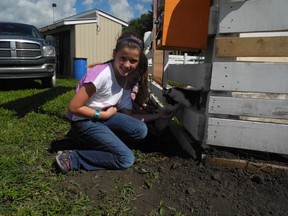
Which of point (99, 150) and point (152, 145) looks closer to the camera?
point (99, 150)

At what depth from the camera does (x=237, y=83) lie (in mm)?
2434

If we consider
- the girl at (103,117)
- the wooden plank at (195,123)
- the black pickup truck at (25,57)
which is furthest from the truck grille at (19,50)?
the wooden plank at (195,123)

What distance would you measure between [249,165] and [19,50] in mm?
7952

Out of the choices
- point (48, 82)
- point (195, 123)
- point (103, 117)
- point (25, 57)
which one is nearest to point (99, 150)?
point (103, 117)

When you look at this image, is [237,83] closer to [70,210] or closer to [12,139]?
[70,210]

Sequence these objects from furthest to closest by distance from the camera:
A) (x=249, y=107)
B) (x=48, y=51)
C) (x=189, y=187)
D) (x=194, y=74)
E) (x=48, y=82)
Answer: (x=48, y=82) → (x=48, y=51) → (x=194, y=74) → (x=249, y=107) → (x=189, y=187)

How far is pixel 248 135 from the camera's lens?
248cm

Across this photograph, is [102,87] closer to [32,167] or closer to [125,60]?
[125,60]

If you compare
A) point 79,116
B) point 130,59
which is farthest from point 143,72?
point 79,116

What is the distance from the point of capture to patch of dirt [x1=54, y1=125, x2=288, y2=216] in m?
2.07

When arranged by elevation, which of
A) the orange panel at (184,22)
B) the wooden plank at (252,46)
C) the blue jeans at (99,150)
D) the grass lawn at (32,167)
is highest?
the orange panel at (184,22)

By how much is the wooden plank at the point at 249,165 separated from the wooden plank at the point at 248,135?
12cm

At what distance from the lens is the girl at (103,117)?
105 inches

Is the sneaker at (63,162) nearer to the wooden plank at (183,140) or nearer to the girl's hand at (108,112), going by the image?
the girl's hand at (108,112)
